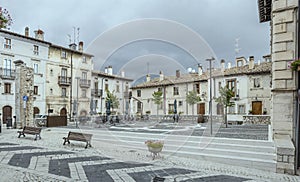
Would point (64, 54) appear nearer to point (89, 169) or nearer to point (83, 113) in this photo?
point (83, 113)

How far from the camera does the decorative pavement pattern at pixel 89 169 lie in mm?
5453

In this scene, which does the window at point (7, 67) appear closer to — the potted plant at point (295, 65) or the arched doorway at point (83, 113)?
the arched doorway at point (83, 113)

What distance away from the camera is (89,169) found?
20.1 feet

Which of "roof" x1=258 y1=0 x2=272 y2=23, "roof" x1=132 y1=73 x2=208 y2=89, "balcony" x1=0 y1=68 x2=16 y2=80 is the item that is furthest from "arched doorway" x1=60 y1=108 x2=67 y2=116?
"roof" x1=258 y1=0 x2=272 y2=23

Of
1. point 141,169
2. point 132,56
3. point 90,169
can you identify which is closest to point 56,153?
point 90,169

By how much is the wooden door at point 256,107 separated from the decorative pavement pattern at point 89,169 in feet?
73.4

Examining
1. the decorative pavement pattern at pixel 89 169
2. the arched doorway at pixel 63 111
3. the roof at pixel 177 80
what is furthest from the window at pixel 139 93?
the decorative pavement pattern at pixel 89 169

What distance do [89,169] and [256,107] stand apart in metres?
24.0

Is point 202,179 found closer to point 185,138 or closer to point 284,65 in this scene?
point 284,65

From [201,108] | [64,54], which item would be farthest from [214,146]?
[64,54]

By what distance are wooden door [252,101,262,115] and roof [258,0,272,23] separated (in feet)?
53.1

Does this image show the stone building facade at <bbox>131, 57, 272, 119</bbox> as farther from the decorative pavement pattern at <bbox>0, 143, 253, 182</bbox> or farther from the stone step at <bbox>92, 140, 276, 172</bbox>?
the decorative pavement pattern at <bbox>0, 143, 253, 182</bbox>

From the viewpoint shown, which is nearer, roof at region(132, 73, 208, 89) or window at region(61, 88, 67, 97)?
roof at region(132, 73, 208, 89)

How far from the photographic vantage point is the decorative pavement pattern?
17.9 feet
